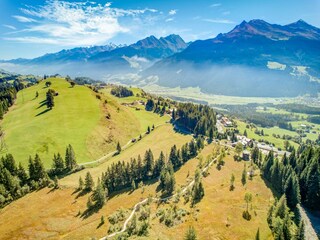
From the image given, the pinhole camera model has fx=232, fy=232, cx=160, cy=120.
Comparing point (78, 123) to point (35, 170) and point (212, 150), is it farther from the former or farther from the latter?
point (212, 150)

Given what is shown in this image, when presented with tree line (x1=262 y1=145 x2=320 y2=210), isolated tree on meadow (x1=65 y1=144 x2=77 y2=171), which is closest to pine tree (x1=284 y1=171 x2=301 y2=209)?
tree line (x1=262 y1=145 x2=320 y2=210)

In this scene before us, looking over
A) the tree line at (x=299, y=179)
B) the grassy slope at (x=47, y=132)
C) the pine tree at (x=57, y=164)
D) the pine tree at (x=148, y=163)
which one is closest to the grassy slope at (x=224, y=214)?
the tree line at (x=299, y=179)

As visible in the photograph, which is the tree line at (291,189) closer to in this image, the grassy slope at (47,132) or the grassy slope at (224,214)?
the grassy slope at (224,214)

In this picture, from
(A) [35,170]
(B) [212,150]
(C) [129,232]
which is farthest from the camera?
(B) [212,150]

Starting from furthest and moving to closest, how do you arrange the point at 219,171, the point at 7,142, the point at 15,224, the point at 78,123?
the point at 78,123
the point at 7,142
the point at 219,171
the point at 15,224

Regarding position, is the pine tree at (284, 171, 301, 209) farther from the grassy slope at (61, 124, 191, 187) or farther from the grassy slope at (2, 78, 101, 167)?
the grassy slope at (2, 78, 101, 167)

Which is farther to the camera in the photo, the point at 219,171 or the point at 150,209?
the point at 219,171

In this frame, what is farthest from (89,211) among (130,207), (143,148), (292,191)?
(292,191)

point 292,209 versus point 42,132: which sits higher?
point 42,132

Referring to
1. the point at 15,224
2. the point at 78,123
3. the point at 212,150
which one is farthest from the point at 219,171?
the point at 78,123
